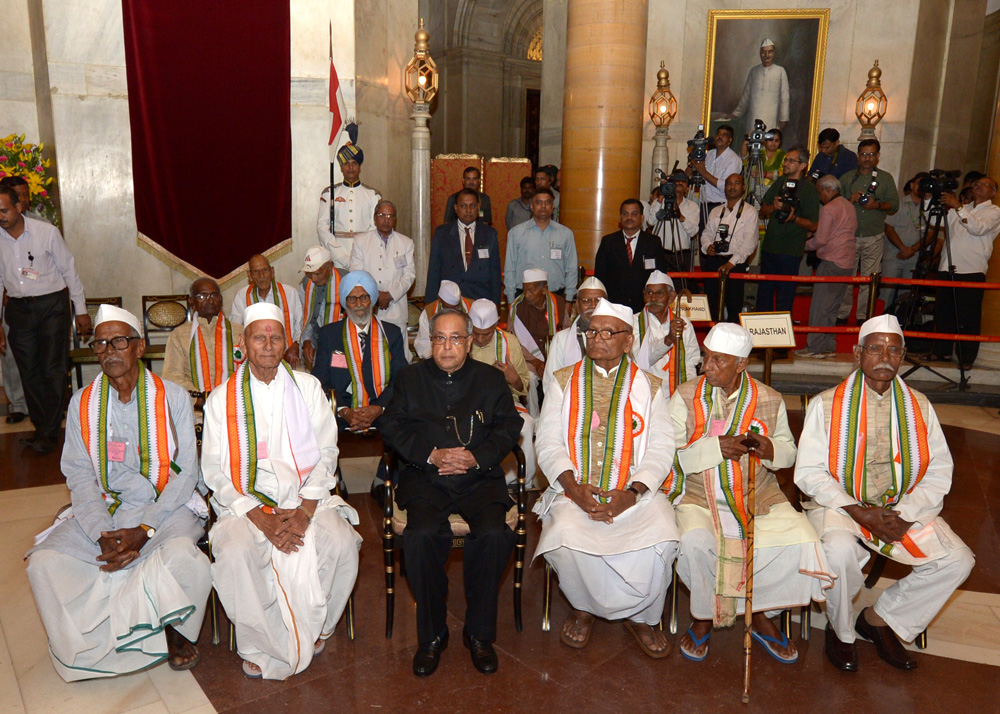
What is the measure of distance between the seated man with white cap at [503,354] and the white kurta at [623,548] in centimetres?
151

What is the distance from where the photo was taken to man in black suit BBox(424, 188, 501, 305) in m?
7.39

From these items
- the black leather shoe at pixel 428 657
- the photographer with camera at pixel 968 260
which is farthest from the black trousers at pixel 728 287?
the black leather shoe at pixel 428 657

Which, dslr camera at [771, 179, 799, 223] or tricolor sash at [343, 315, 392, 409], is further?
dslr camera at [771, 179, 799, 223]

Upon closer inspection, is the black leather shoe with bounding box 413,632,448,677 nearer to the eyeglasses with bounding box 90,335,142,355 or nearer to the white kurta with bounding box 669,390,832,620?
the white kurta with bounding box 669,390,832,620

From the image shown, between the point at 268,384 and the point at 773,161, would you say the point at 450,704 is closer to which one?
the point at 268,384

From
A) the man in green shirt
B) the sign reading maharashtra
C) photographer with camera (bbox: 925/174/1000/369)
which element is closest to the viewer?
the sign reading maharashtra

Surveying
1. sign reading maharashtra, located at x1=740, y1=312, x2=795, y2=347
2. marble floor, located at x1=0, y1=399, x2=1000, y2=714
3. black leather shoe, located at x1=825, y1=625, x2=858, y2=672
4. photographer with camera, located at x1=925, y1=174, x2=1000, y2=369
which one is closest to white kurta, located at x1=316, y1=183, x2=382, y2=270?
sign reading maharashtra, located at x1=740, y1=312, x2=795, y2=347

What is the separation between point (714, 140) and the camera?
1067 cm

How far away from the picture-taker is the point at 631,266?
7441mm

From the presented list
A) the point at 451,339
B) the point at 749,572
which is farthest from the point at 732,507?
the point at 451,339

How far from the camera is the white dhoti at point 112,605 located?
343cm

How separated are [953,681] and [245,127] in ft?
28.5

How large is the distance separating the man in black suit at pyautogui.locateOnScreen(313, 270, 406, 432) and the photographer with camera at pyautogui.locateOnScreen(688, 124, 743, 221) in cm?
601

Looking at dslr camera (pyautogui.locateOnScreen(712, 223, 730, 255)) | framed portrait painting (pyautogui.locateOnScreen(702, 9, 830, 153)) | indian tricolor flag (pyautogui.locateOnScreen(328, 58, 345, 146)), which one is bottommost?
dslr camera (pyautogui.locateOnScreen(712, 223, 730, 255))
